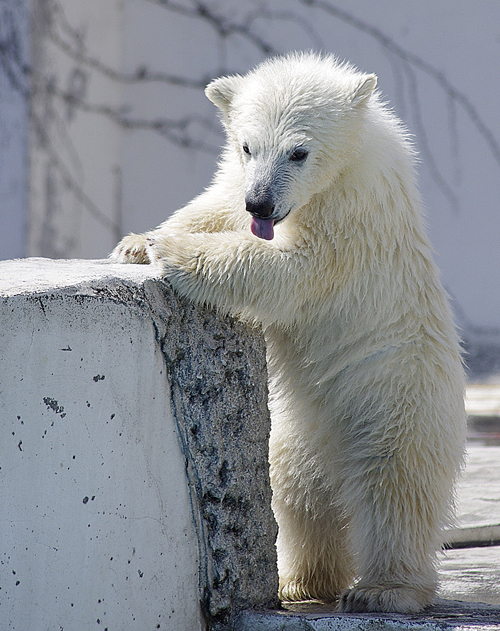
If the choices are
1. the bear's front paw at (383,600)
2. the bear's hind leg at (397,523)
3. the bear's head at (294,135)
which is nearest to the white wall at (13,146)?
the bear's head at (294,135)

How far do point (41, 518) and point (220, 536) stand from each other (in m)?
0.47

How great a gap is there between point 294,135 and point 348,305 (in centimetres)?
44

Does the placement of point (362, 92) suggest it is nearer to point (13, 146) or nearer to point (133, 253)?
point (133, 253)

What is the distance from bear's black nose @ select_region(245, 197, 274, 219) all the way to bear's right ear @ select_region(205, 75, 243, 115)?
17.7 inches

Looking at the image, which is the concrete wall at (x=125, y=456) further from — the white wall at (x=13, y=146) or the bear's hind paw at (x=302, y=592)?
the white wall at (x=13, y=146)

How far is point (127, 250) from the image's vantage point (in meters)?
2.34

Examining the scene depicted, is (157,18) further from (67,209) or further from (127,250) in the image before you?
(127,250)

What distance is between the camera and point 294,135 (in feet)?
7.11

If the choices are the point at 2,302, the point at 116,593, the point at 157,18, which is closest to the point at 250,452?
the point at 116,593

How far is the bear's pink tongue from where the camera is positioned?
210 cm

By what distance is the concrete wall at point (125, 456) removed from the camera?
158cm

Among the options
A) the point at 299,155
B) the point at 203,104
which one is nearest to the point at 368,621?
the point at 299,155

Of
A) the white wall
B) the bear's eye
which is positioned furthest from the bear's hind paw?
the white wall

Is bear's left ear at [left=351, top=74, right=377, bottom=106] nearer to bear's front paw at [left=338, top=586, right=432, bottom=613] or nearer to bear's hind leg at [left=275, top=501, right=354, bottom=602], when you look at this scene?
bear's hind leg at [left=275, top=501, right=354, bottom=602]
